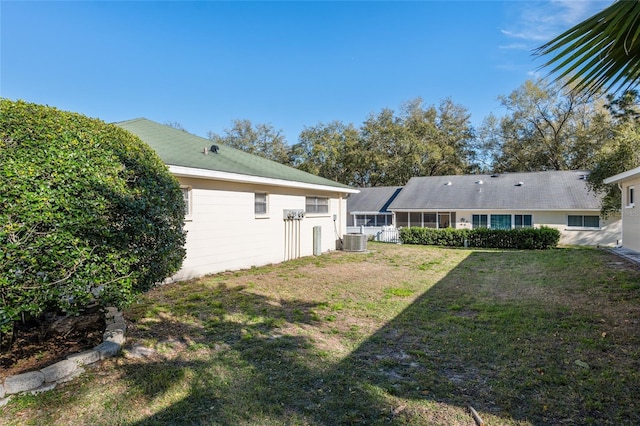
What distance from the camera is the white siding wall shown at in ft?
33.8

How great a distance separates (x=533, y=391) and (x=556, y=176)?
24718mm

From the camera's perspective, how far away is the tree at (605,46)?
1.51m

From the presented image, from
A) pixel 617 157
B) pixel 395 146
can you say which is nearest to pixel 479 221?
pixel 617 157

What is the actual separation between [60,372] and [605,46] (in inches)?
191

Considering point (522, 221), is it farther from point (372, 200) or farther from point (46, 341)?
point (46, 341)

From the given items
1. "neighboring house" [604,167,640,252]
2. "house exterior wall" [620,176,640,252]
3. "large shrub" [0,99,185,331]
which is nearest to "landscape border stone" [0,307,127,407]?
"large shrub" [0,99,185,331]

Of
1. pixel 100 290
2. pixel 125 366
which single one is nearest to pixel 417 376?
pixel 125 366

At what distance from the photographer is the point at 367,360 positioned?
385 centimetres

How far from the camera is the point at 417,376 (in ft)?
11.3

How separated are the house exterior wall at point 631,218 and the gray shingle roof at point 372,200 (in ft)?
47.6

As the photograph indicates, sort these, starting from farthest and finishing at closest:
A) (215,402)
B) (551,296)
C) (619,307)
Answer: (551,296) → (619,307) → (215,402)

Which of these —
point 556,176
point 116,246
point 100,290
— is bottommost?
point 100,290

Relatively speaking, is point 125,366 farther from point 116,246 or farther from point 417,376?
point 417,376

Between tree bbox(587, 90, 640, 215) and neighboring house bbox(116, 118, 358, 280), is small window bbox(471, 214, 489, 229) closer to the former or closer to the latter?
tree bbox(587, 90, 640, 215)
